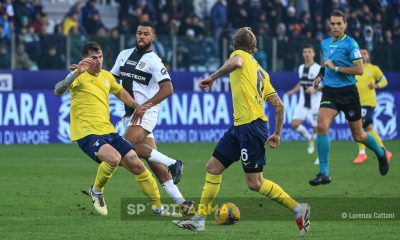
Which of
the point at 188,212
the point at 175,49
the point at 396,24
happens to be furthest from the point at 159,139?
the point at 188,212

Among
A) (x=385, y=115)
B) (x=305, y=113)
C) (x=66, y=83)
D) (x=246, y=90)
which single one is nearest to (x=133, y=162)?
(x=66, y=83)

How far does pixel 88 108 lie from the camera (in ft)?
38.8

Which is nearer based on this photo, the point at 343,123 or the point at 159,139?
the point at 159,139

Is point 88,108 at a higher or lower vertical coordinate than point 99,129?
higher

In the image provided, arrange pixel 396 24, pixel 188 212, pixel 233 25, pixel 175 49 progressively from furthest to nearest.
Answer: pixel 396 24 < pixel 233 25 < pixel 175 49 < pixel 188 212

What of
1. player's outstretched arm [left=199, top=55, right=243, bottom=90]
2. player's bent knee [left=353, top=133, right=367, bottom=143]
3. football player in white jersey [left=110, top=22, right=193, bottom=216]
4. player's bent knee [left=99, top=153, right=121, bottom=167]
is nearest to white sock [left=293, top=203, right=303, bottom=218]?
player's outstretched arm [left=199, top=55, right=243, bottom=90]

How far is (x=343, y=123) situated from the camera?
92.0 feet

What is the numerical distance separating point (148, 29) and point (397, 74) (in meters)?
18.9

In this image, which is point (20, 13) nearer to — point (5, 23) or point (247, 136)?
point (5, 23)

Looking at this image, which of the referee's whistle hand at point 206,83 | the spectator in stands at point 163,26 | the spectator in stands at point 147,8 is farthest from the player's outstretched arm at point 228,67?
the spectator in stands at point 147,8

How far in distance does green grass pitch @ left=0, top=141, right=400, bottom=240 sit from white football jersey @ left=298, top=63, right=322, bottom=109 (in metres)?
1.11

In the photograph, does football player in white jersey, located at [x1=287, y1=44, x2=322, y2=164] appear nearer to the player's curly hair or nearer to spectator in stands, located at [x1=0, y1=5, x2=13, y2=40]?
spectator in stands, located at [x1=0, y1=5, x2=13, y2=40]

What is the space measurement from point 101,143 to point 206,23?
19315mm

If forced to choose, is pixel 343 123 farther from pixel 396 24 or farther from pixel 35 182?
pixel 35 182
